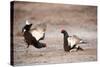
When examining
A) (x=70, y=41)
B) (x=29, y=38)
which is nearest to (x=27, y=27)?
(x=29, y=38)

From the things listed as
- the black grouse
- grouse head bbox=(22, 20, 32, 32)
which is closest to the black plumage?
grouse head bbox=(22, 20, 32, 32)

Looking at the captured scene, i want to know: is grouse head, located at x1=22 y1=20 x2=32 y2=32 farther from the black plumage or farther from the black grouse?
the black grouse

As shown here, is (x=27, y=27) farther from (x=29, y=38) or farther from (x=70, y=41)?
(x=70, y=41)

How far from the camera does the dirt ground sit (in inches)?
82.9

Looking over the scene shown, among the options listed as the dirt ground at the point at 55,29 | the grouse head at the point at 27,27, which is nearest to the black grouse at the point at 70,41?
the dirt ground at the point at 55,29

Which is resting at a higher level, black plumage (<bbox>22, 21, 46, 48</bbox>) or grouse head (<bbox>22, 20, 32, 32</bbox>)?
grouse head (<bbox>22, 20, 32, 32</bbox>)

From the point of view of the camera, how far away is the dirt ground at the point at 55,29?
2.11 m

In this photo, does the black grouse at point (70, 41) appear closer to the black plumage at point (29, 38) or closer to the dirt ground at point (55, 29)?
the dirt ground at point (55, 29)

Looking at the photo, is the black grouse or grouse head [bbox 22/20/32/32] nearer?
grouse head [bbox 22/20/32/32]

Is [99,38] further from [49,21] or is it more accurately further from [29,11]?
[29,11]

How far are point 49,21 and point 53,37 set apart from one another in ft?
0.65

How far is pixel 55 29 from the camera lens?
7.42 ft

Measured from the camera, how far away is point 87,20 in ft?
7.96
